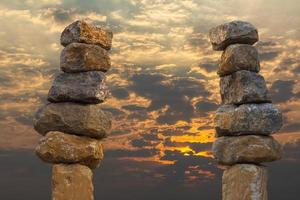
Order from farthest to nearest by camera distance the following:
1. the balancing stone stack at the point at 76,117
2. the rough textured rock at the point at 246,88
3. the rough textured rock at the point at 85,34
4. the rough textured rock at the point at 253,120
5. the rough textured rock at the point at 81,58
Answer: the rough textured rock at the point at 85,34 → the rough textured rock at the point at 81,58 → the rough textured rock at the point at 246,88 → the rough textured rock at the point at 253,120 → the balancing stone stack at the point at 76,117

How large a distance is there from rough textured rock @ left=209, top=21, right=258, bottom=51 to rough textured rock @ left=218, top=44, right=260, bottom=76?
9.6 inches

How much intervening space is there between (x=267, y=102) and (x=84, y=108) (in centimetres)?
699

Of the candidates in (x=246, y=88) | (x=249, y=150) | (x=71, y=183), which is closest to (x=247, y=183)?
(x=249, y=150)

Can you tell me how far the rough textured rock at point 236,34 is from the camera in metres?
22.6

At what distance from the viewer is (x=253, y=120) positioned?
2191cm

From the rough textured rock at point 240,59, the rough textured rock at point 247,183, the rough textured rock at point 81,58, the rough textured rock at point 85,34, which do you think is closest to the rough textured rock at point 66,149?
the rough textured rock at point 81,58

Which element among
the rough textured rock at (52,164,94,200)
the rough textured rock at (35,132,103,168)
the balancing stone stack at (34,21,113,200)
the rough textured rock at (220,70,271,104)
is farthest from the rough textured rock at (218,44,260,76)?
the rough textured rock at (52,164,94,200)

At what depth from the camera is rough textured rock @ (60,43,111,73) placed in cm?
2223

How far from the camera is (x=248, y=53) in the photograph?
22.5 metres

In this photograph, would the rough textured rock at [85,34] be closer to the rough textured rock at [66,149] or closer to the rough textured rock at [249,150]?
the rough textured rock at [66,149]

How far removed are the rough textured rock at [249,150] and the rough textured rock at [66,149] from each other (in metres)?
4.95

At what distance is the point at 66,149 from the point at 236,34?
7.83 meters

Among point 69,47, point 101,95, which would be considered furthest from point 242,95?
point 69,47

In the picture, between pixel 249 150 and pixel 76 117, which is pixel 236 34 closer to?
pixel 249 150
